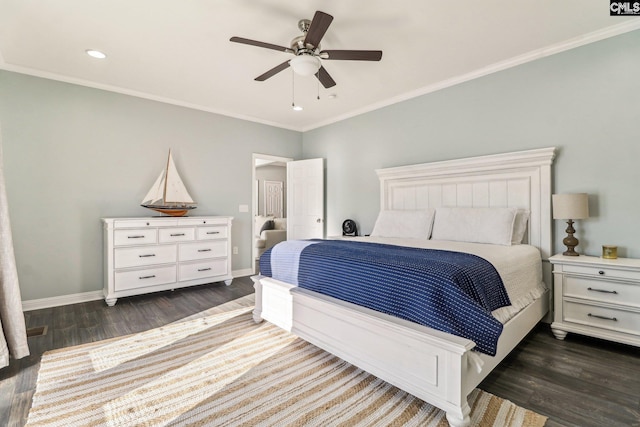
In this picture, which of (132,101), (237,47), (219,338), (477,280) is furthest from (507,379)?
(132,101)

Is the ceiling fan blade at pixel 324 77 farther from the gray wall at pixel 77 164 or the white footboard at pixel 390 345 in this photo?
the gray wall at pixel 77 164

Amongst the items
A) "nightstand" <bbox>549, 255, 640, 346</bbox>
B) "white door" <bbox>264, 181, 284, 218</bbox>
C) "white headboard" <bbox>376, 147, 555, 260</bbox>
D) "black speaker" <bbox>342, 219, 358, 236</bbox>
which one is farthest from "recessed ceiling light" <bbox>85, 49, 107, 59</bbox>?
"white door" <bbox>264, 181, 284, 218</bbox>

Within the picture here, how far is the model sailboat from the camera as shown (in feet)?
Answer: 12.8

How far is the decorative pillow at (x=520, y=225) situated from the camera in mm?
2916

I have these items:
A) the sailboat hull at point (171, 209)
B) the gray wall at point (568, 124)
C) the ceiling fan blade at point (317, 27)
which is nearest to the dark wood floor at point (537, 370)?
the gray wall at point (568, 124)

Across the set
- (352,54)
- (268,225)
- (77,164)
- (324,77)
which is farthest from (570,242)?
(77,164)

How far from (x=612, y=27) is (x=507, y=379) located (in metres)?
2.94

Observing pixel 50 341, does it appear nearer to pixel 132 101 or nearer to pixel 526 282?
pixel 132 101

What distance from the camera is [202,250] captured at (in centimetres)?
401

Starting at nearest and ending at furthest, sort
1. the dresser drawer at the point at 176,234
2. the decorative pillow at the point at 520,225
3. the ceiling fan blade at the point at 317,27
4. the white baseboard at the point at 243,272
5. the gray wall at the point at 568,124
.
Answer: the ceiling fan blade at the point at 317,27 < the gray wall at the point at 568,124 < the decorative pillow at the point at 520,225 < the dresser drawer at the point at 176,234 < the white baseboard at the point at 243,272

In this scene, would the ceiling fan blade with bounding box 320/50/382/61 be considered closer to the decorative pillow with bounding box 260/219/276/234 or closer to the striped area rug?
the striped area rug

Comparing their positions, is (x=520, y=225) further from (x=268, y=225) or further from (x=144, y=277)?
(x=268, y=225)

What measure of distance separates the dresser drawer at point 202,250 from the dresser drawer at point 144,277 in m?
0.21

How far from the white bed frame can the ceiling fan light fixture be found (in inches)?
67.7
